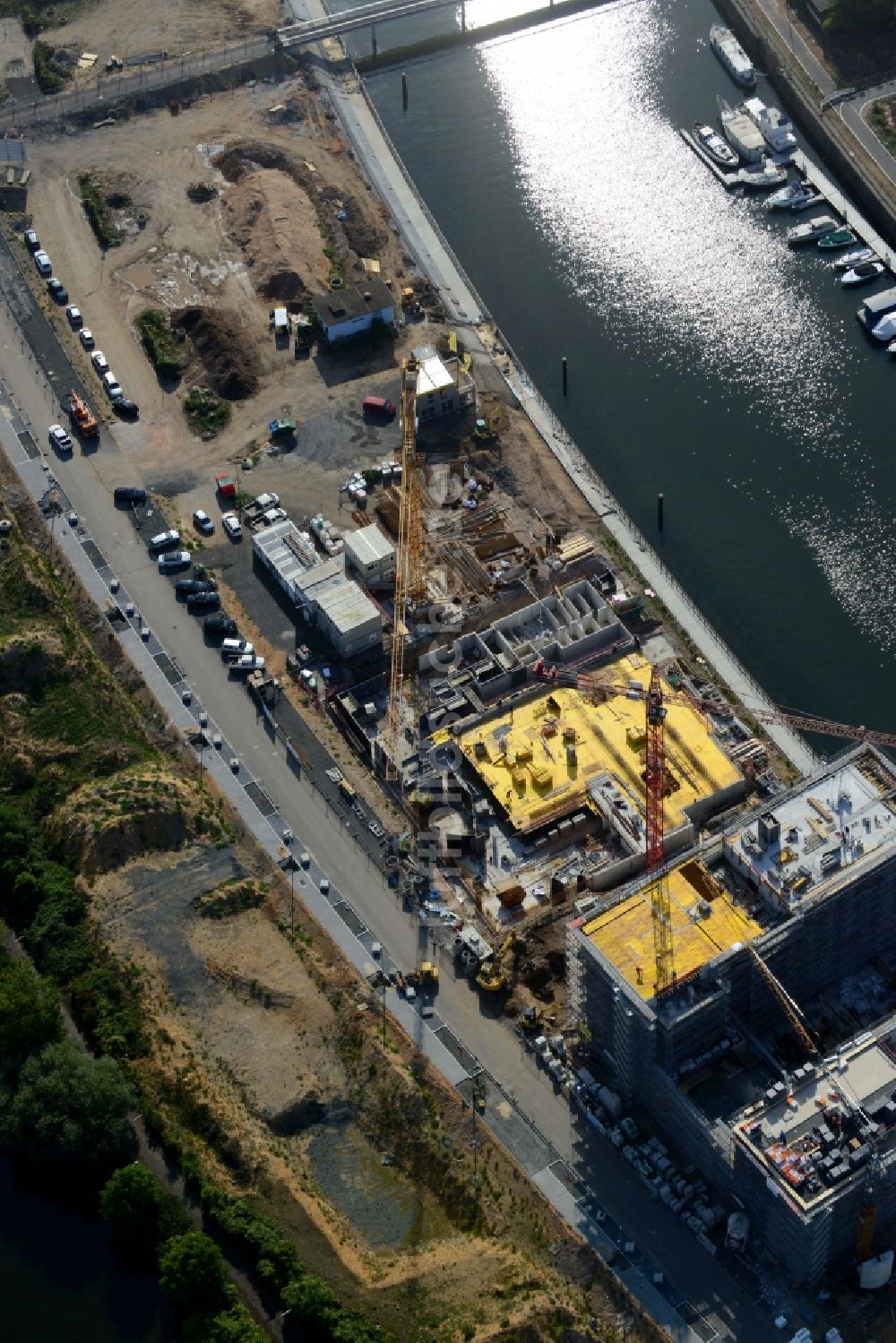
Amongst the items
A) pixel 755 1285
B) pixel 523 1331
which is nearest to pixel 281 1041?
pixel 523 1331

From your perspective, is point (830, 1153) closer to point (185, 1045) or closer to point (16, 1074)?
point (185, 1045)

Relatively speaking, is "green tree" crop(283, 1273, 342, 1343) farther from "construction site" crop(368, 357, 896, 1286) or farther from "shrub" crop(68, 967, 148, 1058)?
"construction site" crop(368, 357, 896, 1286)

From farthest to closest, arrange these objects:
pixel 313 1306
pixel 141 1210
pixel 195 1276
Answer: pixel 141 1210 < pixel 195 1276 < pixel 313 1306

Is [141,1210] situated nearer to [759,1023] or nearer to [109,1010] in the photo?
[109,1010]

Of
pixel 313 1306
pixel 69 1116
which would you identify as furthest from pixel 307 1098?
pixel 69 1116

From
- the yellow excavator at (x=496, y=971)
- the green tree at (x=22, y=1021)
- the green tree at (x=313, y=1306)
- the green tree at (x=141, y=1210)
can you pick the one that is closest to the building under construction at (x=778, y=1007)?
the yellow excavator at (x=496, y=971)

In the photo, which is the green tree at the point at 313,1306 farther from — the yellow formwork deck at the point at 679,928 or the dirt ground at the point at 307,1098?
the yellow formwork deck at the point at 679,928

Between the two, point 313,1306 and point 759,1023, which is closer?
point 313,1306
